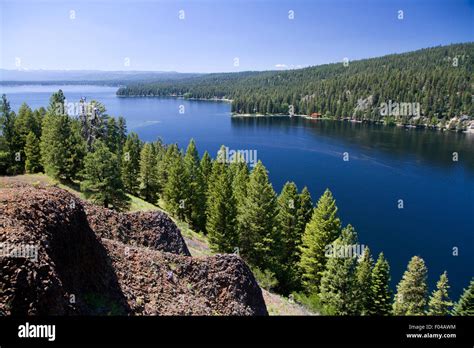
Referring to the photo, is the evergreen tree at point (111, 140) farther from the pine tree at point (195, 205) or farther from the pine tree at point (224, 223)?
the pine tree at point (224, 223)

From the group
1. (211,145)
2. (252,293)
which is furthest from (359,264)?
(211,145)

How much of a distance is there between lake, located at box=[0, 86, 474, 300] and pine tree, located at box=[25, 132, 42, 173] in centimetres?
4322

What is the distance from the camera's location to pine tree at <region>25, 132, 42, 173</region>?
4372 cm

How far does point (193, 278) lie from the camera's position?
14.3 meters

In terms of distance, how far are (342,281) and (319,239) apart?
520cm

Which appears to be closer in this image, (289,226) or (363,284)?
(363,284)

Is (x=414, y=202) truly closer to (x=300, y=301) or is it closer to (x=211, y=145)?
(x=300, y=301)

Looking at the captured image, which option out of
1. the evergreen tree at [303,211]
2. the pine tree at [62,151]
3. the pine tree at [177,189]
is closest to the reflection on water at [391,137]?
the evergreen tree at [303,211]

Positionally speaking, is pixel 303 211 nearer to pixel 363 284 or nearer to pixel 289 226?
pixel 289 226

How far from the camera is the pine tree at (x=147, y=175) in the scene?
170 ft

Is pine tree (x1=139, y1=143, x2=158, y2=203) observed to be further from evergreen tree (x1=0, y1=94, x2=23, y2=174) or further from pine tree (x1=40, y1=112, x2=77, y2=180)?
evergreen tree (x1=0, y1=94, x2=23, y2=174)

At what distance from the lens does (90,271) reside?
10.5 m

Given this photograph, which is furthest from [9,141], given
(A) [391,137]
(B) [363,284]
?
(A) [391,137]

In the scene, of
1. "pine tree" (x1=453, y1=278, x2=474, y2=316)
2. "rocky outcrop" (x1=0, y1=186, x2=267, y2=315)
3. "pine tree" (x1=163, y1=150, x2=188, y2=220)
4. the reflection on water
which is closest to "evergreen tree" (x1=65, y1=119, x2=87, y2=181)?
"pine tree" (x1=163, y1=150, x2=188, y2=220)
